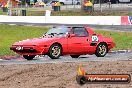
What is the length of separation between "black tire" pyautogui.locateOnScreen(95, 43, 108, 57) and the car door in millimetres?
418

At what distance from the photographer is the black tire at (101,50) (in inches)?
712

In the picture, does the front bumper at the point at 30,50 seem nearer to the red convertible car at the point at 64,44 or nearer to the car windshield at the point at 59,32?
the red convertible car at the point at 64,44

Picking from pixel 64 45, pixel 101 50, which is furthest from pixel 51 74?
pixel 101 50

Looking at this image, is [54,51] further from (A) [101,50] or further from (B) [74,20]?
(B) [74,20]

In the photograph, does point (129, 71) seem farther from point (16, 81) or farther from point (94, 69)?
point (16, 81)

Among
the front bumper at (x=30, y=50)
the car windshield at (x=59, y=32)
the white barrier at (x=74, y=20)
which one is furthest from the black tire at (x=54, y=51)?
the white barrier at (x=74, y=20)

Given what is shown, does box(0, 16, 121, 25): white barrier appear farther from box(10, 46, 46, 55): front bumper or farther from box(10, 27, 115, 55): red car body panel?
box(10, 46, 46, 55): front bumper

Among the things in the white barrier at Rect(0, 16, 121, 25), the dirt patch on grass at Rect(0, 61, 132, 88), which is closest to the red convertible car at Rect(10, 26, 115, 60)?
the dirt patch on grass at Rect(0, 61, 132, 88)

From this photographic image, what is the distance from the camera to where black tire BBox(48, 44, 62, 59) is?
16625 millimetres

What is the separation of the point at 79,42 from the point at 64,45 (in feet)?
2.91

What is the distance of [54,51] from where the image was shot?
16750mm

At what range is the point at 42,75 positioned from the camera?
12.0m

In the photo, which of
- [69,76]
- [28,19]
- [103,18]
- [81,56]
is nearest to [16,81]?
[69,76]

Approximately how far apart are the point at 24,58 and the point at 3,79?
6.36 meters
